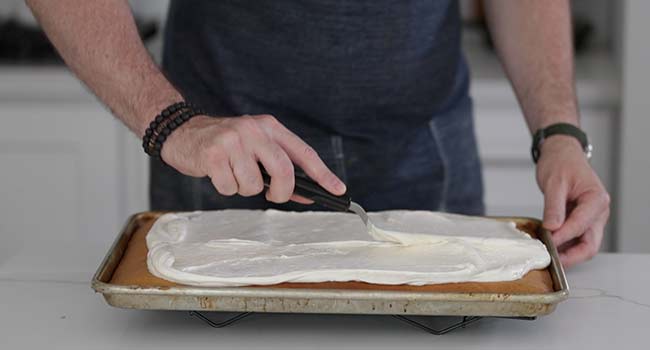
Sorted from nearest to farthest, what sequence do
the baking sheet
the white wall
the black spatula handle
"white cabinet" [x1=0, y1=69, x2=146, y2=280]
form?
the baking sheet, the black spatula handle, the white wall, "white cabinet" [x1=0, y1=69, x2=146, y2=280]

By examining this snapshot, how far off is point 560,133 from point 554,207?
186 millimetres

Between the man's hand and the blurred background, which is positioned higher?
the man's hand

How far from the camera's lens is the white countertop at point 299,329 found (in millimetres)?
1033

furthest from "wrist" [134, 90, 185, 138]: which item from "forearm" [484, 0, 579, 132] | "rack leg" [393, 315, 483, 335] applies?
"forearm" [484, 0, 579, 132]

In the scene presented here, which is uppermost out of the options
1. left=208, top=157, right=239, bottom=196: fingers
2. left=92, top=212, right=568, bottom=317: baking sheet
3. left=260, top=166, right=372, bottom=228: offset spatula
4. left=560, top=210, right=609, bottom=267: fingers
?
left=208, top=157, right=239, bottom=196: fingers

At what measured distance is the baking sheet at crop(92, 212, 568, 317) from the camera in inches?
39.1

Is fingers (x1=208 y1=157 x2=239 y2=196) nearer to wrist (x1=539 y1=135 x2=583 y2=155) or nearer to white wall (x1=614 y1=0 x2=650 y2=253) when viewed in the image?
wrist (x1=539 y1=135 x2=583 y2=155)

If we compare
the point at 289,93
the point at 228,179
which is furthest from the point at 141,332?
the point at 289,93

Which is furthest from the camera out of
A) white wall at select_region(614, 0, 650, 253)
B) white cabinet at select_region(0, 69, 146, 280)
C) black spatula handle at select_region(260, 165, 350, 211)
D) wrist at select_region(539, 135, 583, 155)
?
white cabinet at select_region(0, 69, 146, 280)

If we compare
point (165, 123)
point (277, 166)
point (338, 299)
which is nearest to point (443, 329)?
point (338, 299)

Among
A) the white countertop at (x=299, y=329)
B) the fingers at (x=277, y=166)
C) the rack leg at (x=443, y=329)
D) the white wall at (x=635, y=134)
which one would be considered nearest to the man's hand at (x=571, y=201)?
the white countertop at (x=299, y=329)

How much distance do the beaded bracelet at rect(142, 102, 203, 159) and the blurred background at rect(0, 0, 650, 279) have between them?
127 cm

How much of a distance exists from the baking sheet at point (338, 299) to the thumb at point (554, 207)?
0.24 m

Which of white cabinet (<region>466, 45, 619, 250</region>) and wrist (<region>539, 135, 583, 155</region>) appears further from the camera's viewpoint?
white cabinet (<region>466, 45, 619, 250</region>)
